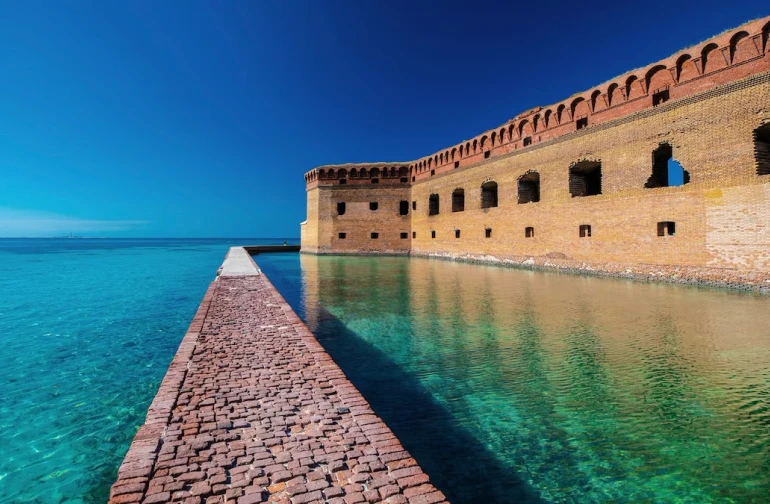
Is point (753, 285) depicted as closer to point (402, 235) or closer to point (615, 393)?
point (615, 393)

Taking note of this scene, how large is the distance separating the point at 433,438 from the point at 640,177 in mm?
12968

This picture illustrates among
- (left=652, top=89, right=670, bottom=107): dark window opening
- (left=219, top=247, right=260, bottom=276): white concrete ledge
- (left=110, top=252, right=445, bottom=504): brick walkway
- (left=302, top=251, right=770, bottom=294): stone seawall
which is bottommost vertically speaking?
(left=110, top=252, right=445, bottom=504): brick walkway

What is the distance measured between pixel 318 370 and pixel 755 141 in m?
12.2

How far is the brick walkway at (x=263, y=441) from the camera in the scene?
2.06 meters

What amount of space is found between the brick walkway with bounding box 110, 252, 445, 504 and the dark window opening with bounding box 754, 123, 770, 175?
11.8m

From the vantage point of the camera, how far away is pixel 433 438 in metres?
3.32

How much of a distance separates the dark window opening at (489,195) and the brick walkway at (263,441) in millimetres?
17772

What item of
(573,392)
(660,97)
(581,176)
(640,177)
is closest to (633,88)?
(660,97)

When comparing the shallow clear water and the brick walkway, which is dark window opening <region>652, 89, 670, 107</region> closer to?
the shallow clear water

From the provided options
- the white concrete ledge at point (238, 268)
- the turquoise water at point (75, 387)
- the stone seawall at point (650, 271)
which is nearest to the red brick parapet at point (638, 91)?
the stone seawall at point (650, 271)

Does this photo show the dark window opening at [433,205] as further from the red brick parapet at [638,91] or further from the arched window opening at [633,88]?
the arched window opening at [633,88]

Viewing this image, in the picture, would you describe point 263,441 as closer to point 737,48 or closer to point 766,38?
point 766,38

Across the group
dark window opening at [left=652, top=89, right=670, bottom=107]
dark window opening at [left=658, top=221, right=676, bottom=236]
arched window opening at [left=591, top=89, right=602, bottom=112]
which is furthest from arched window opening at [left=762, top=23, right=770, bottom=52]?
arched window opening at [left=591, top=89, right=602, bottom=112]

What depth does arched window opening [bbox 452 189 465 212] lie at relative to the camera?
2358 cm
